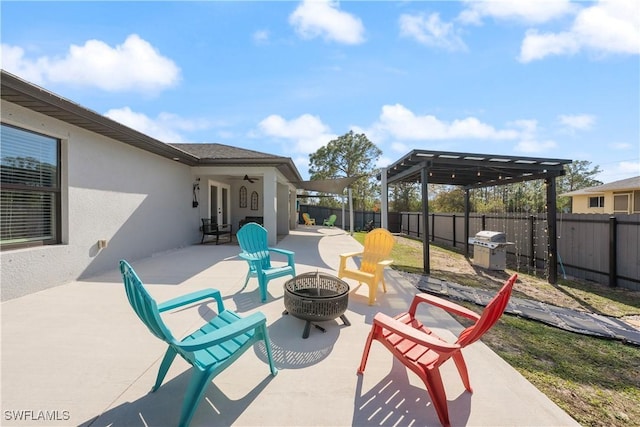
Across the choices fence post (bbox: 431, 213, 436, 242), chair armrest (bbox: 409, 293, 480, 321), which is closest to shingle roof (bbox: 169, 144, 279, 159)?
chair armrest (bbox: 409, 293, 480, 321)

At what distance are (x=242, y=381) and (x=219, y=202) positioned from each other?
421 inches

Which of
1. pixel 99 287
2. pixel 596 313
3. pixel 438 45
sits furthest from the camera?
pixel 438 45

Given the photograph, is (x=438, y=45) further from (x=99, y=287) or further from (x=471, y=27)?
(x=99, y=287)

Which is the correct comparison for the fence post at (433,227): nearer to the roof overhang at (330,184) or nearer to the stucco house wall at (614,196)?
the roof overhang at (330,184)

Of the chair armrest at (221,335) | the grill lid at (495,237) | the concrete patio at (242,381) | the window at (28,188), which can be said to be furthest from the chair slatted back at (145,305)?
the grill lid at (495,237)

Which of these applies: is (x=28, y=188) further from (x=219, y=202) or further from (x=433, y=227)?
(x=433, y=227)

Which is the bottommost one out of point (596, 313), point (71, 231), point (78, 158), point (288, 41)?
point (596, 313)

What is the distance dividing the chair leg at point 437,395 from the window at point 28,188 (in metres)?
5.76

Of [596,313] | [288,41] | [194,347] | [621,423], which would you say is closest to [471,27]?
[288,41]

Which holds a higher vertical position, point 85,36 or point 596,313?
point 85,36

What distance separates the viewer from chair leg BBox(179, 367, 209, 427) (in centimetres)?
160

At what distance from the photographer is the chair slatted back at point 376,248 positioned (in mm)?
4426

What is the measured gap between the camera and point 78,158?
4996 millimetres

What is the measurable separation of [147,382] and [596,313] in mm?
5931
